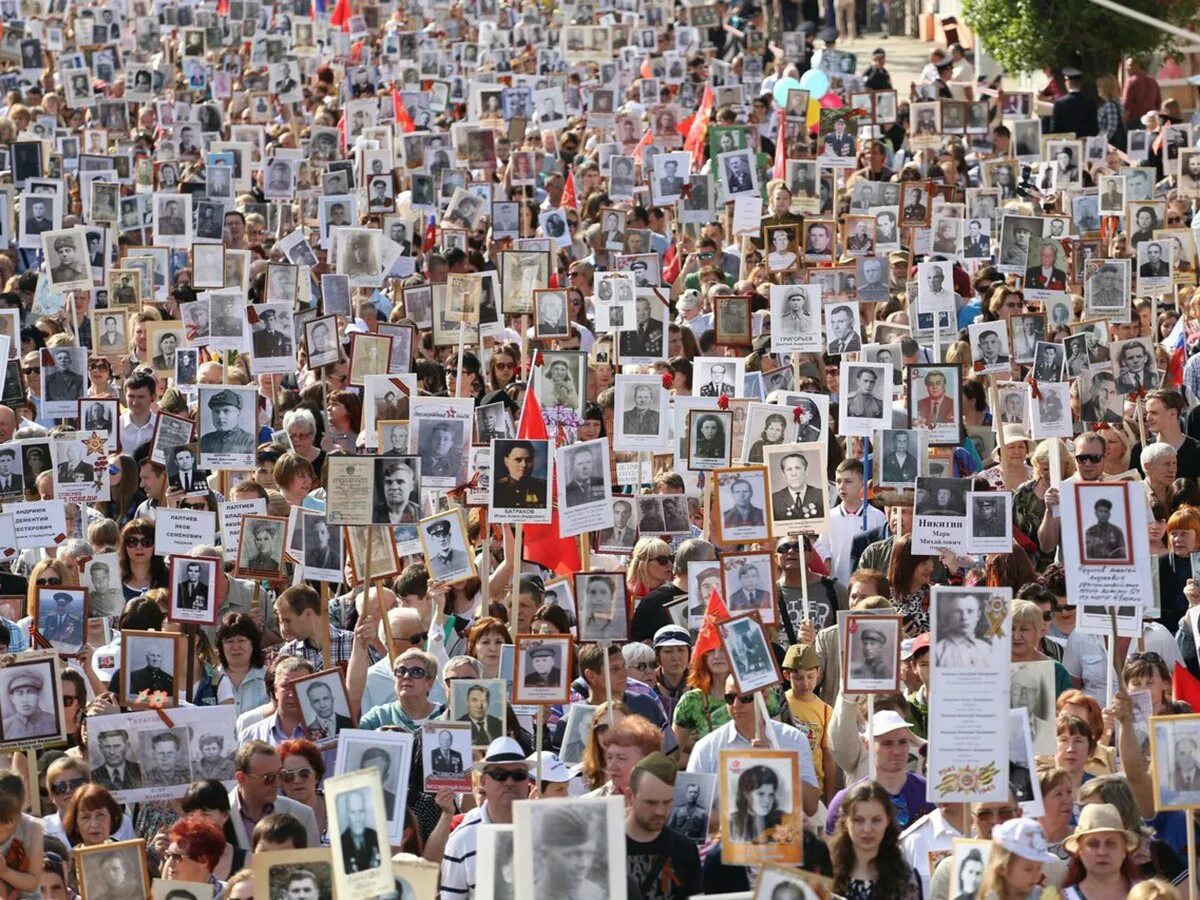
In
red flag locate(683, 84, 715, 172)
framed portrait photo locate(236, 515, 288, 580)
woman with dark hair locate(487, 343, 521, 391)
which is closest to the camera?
framed portrait photo locate(236, 515, 288, 580)

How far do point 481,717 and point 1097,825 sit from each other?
2632mm

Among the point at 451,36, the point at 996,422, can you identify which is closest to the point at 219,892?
the point at 996,422

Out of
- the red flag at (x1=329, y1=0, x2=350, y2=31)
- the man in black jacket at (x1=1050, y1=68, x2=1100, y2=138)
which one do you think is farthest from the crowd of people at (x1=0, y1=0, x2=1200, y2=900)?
the red flag at (x1=329, y1=0, x2=350, y2=31)

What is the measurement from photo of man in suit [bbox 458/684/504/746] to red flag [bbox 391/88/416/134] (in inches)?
756

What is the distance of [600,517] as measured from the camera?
1277cm

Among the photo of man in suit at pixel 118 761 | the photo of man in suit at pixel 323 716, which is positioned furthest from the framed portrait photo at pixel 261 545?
the photo of man in suit at pixel 118 761

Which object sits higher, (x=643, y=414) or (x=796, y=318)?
(x=796, y=318)

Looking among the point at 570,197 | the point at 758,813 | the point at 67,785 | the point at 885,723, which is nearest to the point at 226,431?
the point at 67,785

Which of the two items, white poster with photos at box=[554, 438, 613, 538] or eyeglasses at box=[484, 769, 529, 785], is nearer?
eyeglasses at box=[484, 769, 529, 785]

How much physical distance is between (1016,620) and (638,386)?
169 inches

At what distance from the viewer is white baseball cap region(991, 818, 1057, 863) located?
26.6 feet

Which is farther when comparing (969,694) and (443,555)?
(443,555)

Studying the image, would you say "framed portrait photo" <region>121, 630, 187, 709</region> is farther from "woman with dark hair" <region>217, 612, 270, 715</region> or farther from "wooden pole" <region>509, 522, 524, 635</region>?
"wooden pole" <region>509, 522, 524, 635</region>

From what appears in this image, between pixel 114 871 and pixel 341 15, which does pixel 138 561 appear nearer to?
pixel 114 871
